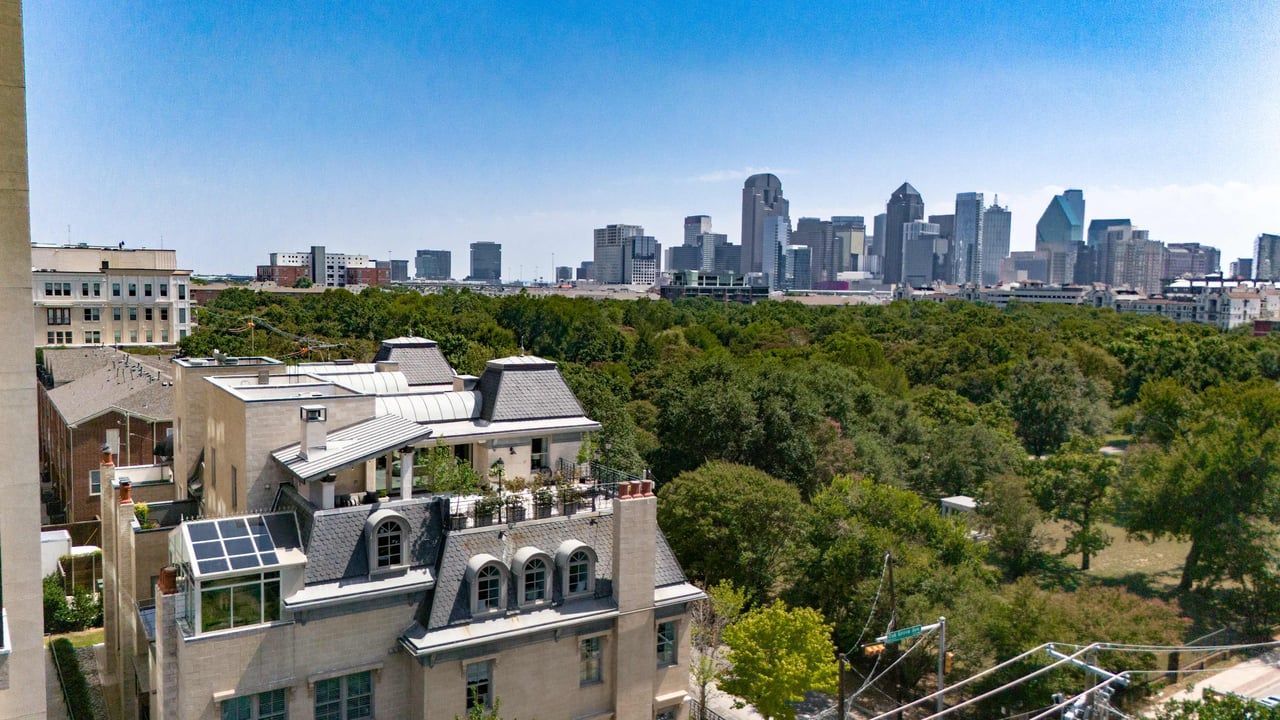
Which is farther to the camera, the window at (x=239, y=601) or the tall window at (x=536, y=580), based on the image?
the tall window at (x=536, y=580)

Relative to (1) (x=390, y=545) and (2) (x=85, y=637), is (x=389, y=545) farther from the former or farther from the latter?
(2) (x=85, y=637)

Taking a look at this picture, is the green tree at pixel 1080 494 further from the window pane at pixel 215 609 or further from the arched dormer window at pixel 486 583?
the window pane at pixel 215 609

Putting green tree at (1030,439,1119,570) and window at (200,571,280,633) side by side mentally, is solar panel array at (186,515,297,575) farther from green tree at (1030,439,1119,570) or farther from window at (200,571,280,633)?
green tree at (1030,439,1119,570)

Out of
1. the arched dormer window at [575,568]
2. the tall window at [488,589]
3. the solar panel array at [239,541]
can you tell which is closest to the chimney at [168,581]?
the solar panel array at [239,541]

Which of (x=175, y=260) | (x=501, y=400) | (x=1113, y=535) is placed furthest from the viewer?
(x=175, y=260)

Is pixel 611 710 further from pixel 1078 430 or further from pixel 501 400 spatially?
pixel 1078 430

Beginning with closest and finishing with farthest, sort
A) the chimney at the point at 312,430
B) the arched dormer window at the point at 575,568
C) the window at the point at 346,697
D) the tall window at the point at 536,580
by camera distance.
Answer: the window at the point at 346,697, the chimney at the point at 312,430, the tall window at the point at 536,580, the arched dormer window at the point at 575,568

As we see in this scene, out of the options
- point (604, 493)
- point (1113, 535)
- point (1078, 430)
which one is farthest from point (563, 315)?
point (604, 493)
